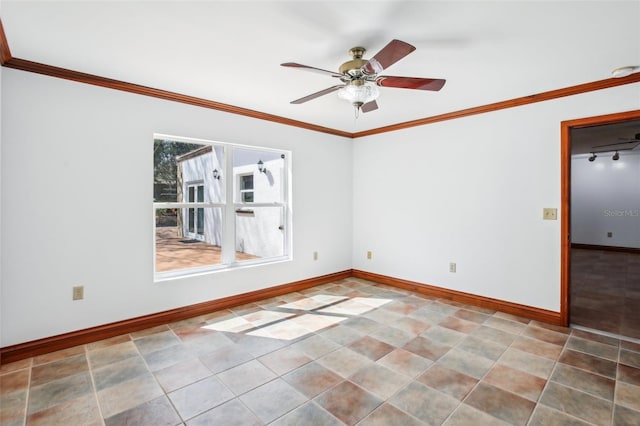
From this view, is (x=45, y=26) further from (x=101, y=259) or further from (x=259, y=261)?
(x=259, y=261)

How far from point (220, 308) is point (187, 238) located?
0.93 meters

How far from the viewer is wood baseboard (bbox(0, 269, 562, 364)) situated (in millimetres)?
2561

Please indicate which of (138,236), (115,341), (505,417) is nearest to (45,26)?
(138,236)

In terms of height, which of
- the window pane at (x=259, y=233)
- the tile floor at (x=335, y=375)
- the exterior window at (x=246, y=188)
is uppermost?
the exterior window at (x=246, y=188)

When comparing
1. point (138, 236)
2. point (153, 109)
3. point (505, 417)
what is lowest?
point (505, 417)

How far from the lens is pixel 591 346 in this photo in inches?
108

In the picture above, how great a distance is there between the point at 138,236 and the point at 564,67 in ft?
13.6

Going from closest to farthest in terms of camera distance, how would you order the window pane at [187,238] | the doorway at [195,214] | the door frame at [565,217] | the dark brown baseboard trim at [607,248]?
the door frame at [565,217] → the window pane at [187,238] → the doorway at [195,214] → the dark brown baseboard trim at [607,248]

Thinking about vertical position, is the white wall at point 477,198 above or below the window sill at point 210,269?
above

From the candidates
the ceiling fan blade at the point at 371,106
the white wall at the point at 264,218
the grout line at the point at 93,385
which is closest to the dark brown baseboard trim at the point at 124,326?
the grout line at the point at 93,385

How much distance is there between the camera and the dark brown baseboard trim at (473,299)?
Answer: 3293mm

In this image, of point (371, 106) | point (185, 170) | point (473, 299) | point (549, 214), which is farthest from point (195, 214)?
point (549, 214)

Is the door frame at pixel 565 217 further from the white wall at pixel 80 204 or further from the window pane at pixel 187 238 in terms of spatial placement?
the window pane at pixel 187 238

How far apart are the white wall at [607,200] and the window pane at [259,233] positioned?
317 inches
